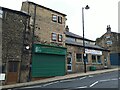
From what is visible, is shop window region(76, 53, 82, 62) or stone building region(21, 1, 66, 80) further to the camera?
shop window region(76, 53, 82, 62)

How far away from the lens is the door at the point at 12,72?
664 inches

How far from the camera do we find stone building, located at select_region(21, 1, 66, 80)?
19.7 m

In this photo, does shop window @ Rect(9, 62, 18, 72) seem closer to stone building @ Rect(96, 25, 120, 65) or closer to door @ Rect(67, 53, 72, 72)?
door @ Rect(67, 53, 72, 72)

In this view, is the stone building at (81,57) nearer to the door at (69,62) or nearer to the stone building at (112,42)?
the door at (69,62)

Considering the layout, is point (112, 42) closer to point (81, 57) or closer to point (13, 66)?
point (81, 57)

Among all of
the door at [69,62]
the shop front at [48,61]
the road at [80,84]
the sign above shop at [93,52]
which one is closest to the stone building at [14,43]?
the shop front at [48,61]

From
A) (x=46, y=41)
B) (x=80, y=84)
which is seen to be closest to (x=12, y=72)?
(x=46, y=41)

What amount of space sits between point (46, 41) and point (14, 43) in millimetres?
A: 4513

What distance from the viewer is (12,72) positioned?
17219mm

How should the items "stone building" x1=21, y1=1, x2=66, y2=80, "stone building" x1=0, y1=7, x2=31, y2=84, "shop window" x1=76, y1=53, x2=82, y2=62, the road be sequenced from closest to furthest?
the road → "stone building" x1=0, y1=7, x2=31, y2=84 → "stone building" x1=21, y1=1, x2=66, y2=80 → "shop window" x1=76, y1=53, x2=82, y2=62

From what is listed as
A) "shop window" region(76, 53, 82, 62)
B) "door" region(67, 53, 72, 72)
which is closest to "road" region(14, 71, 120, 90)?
"door" region(67, 53, 72, 72)

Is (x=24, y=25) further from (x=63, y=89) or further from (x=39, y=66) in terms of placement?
(x=63, y=89)

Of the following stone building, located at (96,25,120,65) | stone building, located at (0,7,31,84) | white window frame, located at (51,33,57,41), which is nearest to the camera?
stone building, located at (0,7,31,84)

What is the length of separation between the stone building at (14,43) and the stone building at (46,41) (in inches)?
38.9
